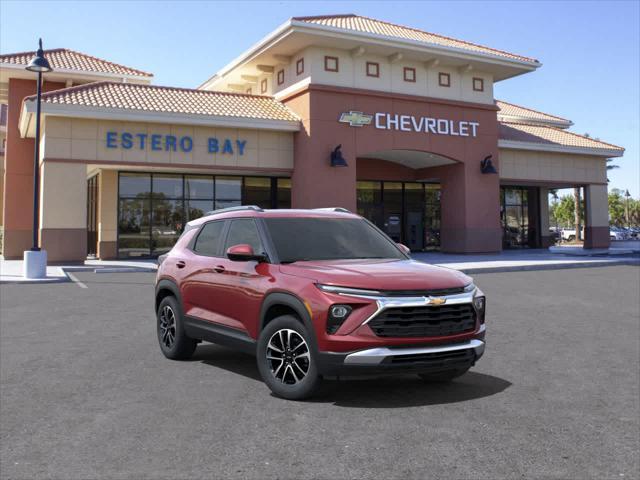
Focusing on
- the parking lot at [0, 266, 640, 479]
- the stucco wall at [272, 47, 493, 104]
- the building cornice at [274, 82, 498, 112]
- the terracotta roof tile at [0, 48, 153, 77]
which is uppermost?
the terracotta roof tile at [0, 48, 153, 77]

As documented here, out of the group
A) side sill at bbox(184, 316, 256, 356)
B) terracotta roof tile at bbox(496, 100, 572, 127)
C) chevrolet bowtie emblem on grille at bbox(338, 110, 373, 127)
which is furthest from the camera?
terracotta roof tile at bbox(496, 100, 572, 127)

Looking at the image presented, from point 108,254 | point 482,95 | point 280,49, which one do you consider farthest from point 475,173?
point 108,254

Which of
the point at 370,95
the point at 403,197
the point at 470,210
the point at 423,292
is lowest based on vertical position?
the point at 423,292

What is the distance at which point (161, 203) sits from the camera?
2808 cm

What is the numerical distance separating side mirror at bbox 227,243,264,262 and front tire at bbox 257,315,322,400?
70cm

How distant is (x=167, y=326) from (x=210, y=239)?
1.30m

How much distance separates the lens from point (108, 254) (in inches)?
1078

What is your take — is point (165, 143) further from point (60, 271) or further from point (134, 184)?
point (60, 271)

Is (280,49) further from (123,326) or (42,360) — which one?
(42,360)

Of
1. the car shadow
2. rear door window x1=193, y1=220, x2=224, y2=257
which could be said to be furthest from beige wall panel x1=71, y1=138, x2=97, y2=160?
the car shadow

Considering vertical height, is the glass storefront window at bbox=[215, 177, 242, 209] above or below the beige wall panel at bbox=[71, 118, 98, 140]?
below

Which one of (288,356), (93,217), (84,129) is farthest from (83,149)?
(288,356)

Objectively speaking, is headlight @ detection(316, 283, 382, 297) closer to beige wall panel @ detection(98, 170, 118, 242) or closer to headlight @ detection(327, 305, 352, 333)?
headlight @ detection(327, 305, 352, 333)

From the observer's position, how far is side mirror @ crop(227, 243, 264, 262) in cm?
566
